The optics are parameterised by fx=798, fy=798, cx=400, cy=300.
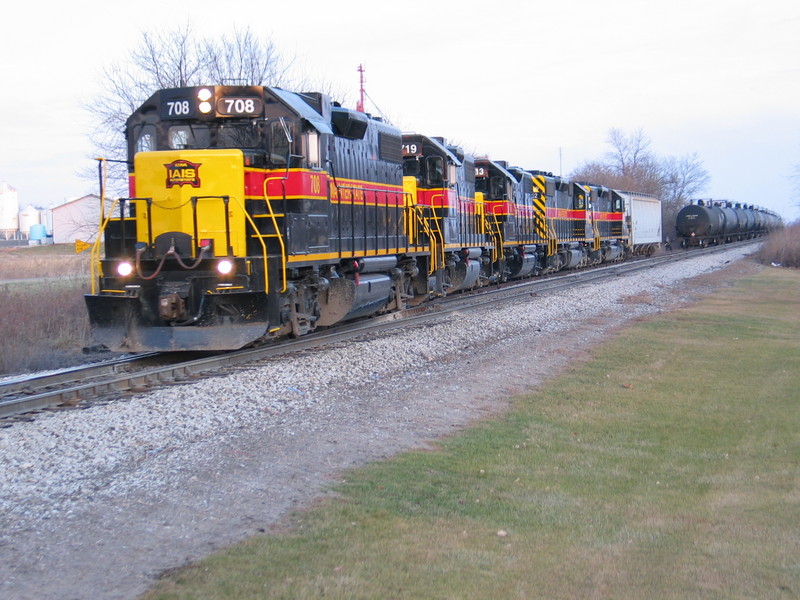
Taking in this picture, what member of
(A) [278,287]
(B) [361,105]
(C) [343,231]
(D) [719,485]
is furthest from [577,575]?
(B) [361,105]

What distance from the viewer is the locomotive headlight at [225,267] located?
9867 millimetres

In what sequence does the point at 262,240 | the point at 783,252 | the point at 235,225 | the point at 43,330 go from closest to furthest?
the point at 262,240
the point at 235,225
the point at 43,330
the point at 783,252

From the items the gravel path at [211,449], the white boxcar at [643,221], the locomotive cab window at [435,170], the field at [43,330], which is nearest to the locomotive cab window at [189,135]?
the gravel path at [211,449]

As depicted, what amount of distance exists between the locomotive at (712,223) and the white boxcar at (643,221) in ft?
5.53

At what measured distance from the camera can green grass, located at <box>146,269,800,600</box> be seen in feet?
13.1

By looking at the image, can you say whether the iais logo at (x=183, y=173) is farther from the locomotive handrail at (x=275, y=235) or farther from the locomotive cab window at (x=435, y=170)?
the locomotive cab window at (x=435, y=170)

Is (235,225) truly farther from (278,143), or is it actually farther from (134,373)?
(134,373)

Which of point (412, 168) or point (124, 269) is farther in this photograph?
point (412, 168)

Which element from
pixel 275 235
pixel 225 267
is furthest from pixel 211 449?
pixel 275 235

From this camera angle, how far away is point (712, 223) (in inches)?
2066

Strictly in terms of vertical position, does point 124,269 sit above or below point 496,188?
below

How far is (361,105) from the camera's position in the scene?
95.5 feet

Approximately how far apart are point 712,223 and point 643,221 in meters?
5.90

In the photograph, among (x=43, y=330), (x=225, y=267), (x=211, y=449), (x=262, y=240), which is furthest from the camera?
(x=43, y=330)
